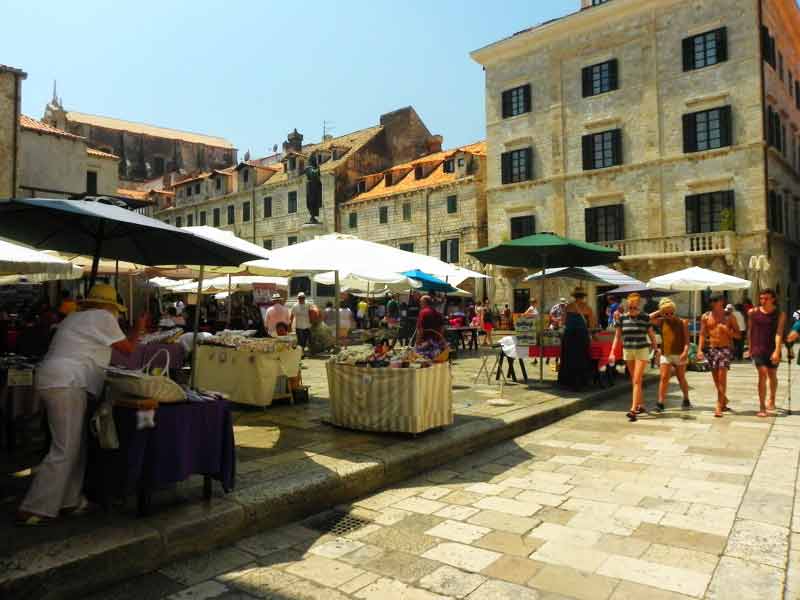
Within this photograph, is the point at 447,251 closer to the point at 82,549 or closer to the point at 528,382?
the point at 528,382

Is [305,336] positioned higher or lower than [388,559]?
higher

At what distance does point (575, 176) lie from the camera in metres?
28.0

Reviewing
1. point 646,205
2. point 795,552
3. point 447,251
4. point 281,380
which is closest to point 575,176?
point 646,205

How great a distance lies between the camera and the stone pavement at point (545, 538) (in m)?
3.26

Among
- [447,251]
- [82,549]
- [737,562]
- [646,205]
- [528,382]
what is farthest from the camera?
[447,251]

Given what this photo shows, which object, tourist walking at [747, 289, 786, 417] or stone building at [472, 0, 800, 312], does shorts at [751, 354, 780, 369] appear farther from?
stone building at [472, 0, 800, 312]

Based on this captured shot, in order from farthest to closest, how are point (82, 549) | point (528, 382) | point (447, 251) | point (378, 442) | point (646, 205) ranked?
point (447, 251)
point (646, 205)
point (528, 382)
point (378, 442)
point (82, 549)

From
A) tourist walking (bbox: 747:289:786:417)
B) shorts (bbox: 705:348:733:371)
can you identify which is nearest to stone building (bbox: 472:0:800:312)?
tourist walking (bbox: 747:289:786:417)

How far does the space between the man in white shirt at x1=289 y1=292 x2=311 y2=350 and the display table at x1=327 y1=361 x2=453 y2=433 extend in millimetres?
8179

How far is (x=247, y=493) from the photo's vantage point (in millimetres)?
4277

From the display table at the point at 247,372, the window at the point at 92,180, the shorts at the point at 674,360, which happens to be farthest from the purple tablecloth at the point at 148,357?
the window at the point at 92,180

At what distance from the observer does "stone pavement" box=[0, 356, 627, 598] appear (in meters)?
3.19

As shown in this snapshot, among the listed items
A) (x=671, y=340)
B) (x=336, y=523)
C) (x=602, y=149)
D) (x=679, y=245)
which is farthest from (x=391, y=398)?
(x=602, y=149)

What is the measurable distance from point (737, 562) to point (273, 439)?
413cm
